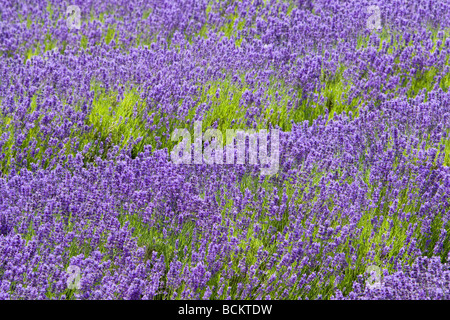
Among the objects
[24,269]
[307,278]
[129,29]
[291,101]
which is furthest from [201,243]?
[129,29]

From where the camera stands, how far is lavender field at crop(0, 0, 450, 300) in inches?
99.5

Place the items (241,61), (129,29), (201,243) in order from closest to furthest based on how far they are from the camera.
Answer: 1. (201,243)
2. (241,61)
3. (129,29)

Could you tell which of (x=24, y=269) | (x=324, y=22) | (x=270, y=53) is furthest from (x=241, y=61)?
(x=24, y=269)

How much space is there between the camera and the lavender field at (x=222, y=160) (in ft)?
8.29

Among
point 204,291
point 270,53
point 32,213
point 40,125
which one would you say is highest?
point 270,53

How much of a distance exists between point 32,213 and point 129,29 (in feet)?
8.03

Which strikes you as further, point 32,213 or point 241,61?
point 241,61

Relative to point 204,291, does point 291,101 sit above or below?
above

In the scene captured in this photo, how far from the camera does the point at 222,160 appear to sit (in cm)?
304

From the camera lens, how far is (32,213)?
271cm
